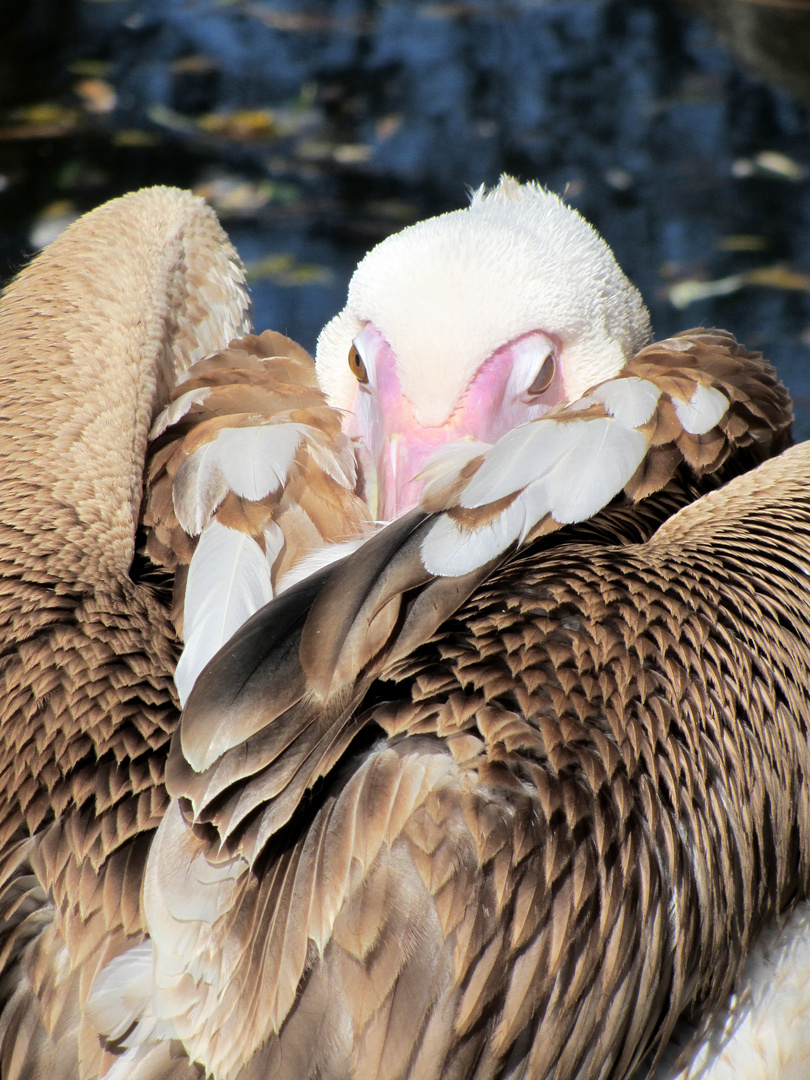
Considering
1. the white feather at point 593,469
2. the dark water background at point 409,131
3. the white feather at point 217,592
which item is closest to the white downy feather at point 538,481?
the white feather at point 593,469

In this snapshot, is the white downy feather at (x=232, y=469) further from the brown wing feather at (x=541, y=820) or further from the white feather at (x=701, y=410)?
the white feather at (x=701, y=410)

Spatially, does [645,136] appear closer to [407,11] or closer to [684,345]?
[407,11]

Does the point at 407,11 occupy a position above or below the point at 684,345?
above

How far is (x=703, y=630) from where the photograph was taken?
4.72 ft

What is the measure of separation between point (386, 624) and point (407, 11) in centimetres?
628

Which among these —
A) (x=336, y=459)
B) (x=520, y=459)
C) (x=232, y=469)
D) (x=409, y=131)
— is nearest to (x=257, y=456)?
(x=232, y=469)

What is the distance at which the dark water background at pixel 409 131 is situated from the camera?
5.03 metres

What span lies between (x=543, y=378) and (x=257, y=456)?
2.10 ft

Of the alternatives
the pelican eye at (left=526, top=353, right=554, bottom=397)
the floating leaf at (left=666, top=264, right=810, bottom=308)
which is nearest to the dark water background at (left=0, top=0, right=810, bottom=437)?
the floating leaf at (left=666, top=264, right=810, bottom=308)

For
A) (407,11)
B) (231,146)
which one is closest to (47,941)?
(231,146)

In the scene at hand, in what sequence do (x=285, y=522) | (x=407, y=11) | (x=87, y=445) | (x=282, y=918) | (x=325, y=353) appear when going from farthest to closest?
(x=407, y=11) → (x=325, y=353) → (x=87, y=445) → (x=285, y=522) → (x=282, y=918)

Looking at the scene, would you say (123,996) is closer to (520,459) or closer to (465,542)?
(465,542)

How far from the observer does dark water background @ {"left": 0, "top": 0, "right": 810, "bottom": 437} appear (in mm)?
5031

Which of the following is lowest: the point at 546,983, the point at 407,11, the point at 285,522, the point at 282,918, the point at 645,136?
the point at 546,983
